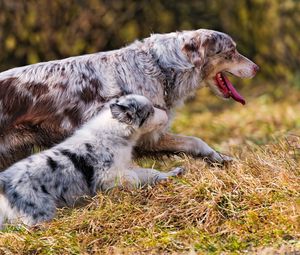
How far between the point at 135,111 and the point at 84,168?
2.05 feet

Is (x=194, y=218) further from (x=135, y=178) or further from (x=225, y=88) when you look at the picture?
(x=225, y=88)

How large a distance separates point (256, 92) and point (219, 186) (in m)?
7.47

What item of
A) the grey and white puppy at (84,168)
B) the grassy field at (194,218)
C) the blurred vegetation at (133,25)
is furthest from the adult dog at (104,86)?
the blurred vegetation at (133,25)

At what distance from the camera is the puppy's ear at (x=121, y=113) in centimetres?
→ 661

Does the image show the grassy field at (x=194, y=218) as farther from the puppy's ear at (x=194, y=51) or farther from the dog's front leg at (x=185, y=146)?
the puppy's ear at (x=194, y=51)

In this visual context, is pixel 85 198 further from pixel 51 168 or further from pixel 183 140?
pixel 183 140

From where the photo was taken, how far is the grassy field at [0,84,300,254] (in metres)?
5.66

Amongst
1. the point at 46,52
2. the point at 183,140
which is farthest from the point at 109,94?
the point at 46,52

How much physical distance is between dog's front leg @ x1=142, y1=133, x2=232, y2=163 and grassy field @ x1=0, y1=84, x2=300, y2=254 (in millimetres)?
84

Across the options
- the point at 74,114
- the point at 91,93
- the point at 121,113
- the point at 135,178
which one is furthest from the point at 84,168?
the point at 91,93

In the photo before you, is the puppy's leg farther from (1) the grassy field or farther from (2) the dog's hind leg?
(1) the grassy field

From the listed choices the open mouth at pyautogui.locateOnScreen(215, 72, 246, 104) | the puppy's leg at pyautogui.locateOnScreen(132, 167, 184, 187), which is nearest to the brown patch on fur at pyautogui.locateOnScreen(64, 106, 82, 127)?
the puppy's leg at pyautogui.locateOnScreen(132, 167, 184, 187)

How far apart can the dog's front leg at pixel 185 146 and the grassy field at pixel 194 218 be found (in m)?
0.08

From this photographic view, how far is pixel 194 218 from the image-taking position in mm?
6047
